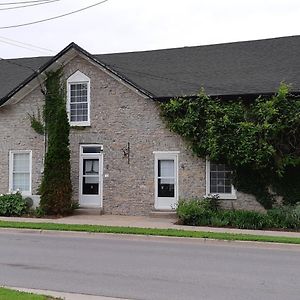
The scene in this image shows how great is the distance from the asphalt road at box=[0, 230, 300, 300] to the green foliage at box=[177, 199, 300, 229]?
331 cm

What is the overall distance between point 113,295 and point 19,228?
9.86m

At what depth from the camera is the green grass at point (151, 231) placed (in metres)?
14.1

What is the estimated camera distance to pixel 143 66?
2403cm

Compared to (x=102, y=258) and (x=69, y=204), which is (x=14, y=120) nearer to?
(x=69, y=204)

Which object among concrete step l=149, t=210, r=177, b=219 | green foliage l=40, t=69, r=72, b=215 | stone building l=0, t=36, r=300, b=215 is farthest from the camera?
green foliage l=40, t=69, r=72, b=215

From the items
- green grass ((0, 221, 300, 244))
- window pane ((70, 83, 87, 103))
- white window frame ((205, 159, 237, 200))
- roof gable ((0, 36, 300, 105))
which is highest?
roof gable ((0, 36, 300, 105))

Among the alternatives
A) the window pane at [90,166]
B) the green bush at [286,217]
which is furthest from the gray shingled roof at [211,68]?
the green bush at [286,217]

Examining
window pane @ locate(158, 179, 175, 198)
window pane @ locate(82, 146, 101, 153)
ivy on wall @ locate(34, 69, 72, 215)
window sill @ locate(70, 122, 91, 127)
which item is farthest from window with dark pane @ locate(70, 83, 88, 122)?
window pane @ locate(158, 179, 175, 198)

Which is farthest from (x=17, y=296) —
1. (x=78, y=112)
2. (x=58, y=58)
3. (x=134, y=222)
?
(x=58, y=58)

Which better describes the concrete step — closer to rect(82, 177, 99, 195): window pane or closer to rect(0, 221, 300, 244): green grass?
rect(82, 177, 99, 195): window pane

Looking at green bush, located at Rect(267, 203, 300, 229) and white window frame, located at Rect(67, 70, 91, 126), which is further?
white window frame, located at Rect(67, 70, 91, 126)

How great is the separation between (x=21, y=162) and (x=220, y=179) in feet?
28.9

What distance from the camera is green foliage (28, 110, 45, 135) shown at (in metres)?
21.8

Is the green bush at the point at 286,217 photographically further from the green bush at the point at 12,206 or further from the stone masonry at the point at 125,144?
the green bush at the point at 12,206
